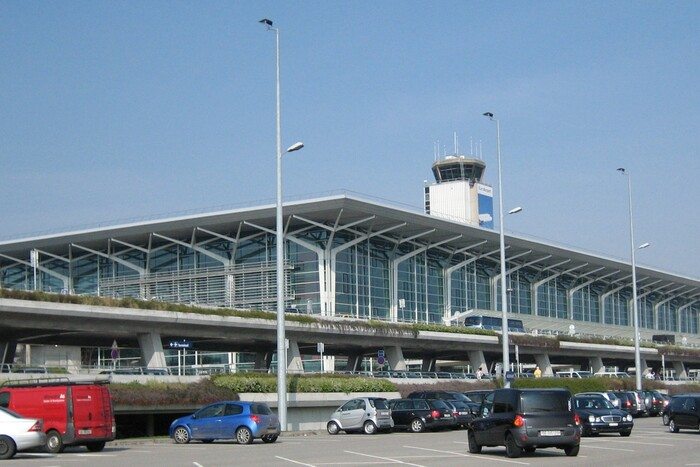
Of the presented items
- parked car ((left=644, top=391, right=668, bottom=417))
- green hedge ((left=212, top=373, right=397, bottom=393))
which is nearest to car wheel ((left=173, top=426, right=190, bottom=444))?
green hedge ((left=212, top=373, right=397, bottom=393))

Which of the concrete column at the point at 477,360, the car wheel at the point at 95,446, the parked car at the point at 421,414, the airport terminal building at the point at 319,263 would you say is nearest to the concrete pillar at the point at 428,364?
the airport terminal building at the point at 319,263

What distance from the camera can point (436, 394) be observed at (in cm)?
4447

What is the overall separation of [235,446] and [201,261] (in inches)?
2198

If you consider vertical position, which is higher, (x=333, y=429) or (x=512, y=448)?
(x=512, y=448)

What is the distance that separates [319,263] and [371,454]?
54.4 metres

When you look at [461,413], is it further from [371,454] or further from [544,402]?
[544,402]

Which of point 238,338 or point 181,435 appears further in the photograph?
point 238,338

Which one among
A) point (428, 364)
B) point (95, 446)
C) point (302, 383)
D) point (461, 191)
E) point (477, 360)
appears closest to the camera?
point (95, 446)

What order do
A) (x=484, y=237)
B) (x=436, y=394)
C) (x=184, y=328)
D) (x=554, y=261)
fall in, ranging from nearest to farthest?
(x=436, y=394)
(x=184, y=328)
(x=484, y=237)
(x=554, y=261)

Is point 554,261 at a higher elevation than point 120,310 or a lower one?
higher

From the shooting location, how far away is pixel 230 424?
31.3 meters

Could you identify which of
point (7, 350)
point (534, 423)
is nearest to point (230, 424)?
point (534, 423)

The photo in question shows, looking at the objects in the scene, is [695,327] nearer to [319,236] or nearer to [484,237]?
[484,237]

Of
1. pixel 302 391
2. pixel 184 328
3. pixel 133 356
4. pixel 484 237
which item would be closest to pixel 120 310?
pixel 184 328
